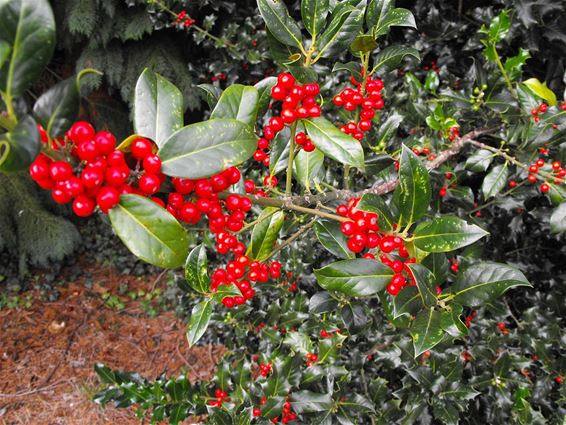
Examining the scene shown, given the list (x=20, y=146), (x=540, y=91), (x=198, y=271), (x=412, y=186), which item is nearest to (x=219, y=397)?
A: (x=198, y=271)

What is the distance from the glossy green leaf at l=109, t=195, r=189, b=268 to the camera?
1.94 feet

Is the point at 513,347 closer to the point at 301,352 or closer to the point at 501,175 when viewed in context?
the point at 501,175

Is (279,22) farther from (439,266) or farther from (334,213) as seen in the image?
(439,266)

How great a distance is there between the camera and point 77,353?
10.5 feet

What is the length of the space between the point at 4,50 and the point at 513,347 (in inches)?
74.2

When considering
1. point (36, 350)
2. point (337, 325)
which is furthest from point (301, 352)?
point (36, 350)

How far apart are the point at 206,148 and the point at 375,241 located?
408 mm

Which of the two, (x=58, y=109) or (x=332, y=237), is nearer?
(x=58, y=109)

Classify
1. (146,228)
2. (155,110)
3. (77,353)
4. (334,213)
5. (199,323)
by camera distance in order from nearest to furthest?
1. (146,228)
2. (155,110)
3. (199,323)
4. (334,213)
5. (77,353)

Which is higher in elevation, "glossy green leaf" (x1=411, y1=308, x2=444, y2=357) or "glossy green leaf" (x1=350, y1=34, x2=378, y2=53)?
"glossy green leaf" (x1=350, y1=34, x2=378, y2=53)

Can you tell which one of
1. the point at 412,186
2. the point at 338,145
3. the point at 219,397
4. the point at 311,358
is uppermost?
the point at 338,145

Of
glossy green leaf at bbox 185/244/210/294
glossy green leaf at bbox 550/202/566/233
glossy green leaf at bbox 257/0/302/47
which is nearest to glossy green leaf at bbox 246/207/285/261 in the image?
glossy green leaf at bbox 185/244/210/294

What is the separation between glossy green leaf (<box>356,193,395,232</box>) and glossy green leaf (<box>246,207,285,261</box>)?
0.19m

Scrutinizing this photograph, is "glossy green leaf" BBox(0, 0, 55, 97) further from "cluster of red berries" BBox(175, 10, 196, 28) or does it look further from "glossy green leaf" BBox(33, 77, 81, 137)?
"cluster of red berries" BBox(175, 10, 196, 28)
